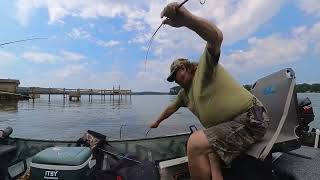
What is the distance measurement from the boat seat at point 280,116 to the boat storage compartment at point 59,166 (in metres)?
1.61

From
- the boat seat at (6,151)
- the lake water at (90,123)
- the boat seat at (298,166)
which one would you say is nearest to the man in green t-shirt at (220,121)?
the boat seat at (298,166)

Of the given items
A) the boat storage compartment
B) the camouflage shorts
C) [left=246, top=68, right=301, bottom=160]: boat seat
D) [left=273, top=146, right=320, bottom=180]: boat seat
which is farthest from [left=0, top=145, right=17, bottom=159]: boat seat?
[left=273, top=146, right=320, bottom=180]: boat seat

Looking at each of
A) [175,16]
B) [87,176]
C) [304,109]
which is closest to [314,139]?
[304,109]

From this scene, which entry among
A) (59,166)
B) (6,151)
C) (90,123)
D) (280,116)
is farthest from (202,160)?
(90,123)

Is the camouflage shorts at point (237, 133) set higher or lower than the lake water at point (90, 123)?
higher

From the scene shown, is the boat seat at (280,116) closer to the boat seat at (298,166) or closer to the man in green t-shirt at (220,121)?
the man in green t-shirt at (220,121)

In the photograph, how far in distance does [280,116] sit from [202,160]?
907 mm

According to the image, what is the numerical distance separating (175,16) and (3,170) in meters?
2.47

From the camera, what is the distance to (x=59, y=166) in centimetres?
353

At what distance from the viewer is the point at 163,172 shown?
4.00 metres

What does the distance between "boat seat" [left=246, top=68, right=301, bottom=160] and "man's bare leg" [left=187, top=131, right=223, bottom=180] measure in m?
0.30

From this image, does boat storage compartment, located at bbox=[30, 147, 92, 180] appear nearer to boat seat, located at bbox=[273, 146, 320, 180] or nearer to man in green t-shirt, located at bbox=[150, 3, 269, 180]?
man in green t-shirt, located at bbox=[150, 3, 269, 180]

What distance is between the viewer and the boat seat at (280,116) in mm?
3103

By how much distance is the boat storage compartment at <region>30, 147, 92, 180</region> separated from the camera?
11.5 feet
